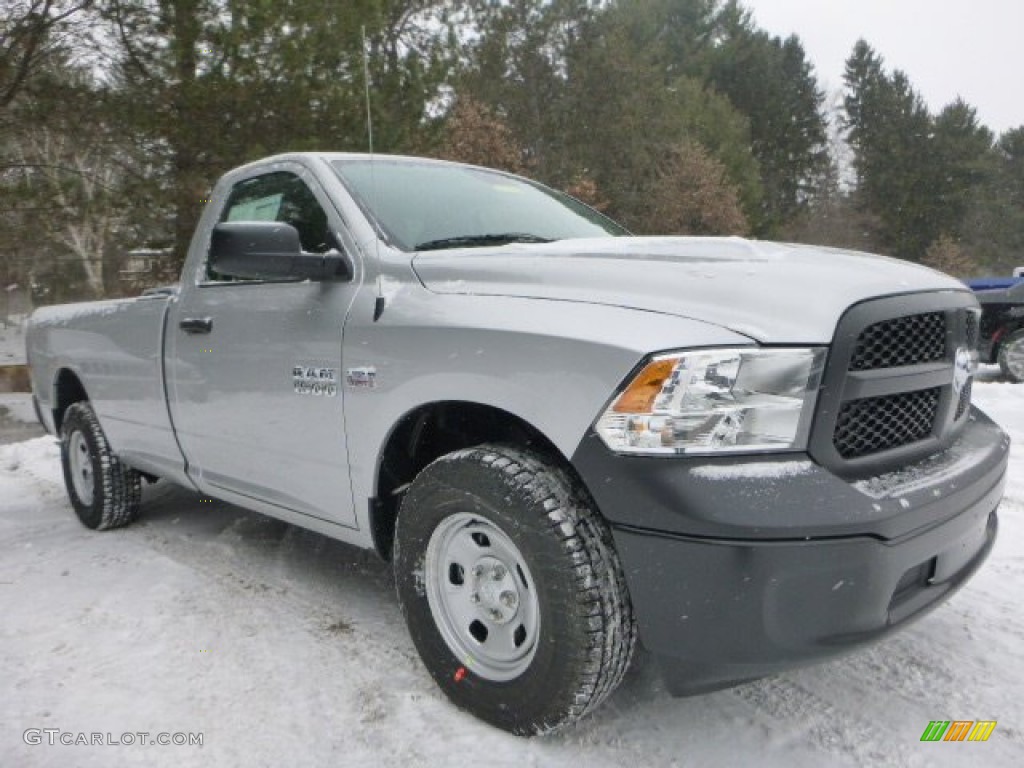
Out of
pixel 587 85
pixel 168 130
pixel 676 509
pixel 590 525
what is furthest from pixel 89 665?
pixel 587 85

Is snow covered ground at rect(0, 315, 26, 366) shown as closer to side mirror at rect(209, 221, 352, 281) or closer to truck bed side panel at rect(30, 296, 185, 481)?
truck bed side panel at rect(30, 296, 185, 481)

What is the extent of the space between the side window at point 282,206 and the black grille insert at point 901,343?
1819 mm

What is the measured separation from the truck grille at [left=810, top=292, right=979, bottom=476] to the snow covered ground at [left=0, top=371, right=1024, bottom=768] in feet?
2.67

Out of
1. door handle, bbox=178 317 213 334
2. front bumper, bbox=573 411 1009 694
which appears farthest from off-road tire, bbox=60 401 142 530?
front bumper, bbox=573 411 1009 694

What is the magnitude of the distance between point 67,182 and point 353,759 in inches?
452

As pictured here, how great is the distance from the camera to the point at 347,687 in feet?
8.38

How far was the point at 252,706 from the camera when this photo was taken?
2.45 meters

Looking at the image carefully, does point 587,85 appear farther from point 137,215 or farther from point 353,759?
point 353,759

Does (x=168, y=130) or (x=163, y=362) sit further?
(x=168, y=130)

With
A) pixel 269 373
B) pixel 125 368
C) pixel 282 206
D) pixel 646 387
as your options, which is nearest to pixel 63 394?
pixel 125 368

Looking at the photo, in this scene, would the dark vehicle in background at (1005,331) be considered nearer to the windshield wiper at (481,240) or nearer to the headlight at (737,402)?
the windshield wiper at (481,240)

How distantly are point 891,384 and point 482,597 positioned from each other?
1.23 meters

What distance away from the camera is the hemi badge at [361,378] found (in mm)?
2520

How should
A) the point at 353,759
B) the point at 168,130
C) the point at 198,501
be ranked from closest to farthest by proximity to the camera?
the point at 353,759
the point at 198,501
the point at 168,130
